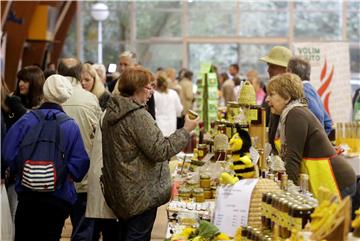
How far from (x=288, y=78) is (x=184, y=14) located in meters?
18.2

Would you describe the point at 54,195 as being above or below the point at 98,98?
below

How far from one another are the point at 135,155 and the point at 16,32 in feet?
41.9

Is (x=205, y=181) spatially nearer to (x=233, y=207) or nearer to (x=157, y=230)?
(x=233, y=207)

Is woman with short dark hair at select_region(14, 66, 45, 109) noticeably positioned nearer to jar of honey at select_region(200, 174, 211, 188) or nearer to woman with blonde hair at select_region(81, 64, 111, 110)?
woman with blonde hair at select_region(81, 64, 111, 110)

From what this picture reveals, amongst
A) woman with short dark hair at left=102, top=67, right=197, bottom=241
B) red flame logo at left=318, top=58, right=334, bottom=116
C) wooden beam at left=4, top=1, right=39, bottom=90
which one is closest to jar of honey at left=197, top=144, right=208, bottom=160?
woman with short dark hair at left=102, top=67, right=197, bottom=241

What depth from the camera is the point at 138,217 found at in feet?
16.2

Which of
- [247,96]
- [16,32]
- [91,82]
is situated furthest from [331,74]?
[16,32]

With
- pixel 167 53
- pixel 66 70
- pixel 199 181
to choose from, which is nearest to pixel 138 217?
pixel 199 181

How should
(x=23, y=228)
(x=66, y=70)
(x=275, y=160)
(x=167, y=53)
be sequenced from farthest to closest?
(x=167, y=53)
(x=66, y=70)
(x=23, y=228)
(x=275, y=160)

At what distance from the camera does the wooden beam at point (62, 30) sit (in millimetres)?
Result: 22717

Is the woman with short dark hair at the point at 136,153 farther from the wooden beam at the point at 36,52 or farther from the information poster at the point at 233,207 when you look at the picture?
the wooden beam at the point at 36,52

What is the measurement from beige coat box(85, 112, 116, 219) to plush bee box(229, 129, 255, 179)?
901 millimetres

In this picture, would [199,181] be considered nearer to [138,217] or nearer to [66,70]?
[138,217]

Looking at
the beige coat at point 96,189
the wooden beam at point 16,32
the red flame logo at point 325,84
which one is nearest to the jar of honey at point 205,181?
the beige coat at point 96,189
